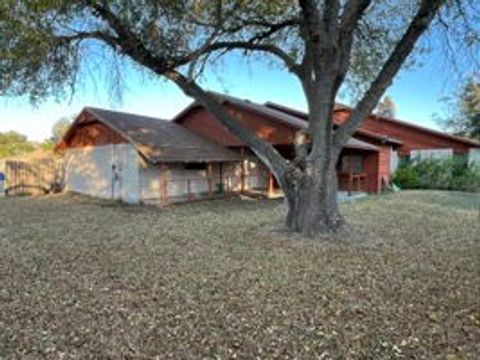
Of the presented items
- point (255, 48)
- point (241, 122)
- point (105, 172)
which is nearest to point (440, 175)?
point (241, 122)

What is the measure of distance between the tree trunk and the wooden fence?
1412 cm

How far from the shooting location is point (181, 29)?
28.6 ft

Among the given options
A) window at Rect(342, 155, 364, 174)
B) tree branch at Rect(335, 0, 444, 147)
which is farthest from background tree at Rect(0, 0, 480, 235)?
window at Rect(342, 155, 364, 174)

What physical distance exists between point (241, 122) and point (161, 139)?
11.1ft

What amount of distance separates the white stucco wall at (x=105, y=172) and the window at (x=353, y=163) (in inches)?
400

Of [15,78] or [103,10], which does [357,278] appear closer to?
[103,10]

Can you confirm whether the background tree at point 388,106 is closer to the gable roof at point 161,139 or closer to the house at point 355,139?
the house at point 355,139

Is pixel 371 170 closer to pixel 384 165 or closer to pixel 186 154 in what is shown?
pixel 384 165

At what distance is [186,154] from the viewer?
1608 centimetres

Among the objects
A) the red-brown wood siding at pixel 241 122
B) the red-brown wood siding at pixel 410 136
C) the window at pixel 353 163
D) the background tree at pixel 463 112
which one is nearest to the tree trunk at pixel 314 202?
the red-brown wood siding at pixel 241 122

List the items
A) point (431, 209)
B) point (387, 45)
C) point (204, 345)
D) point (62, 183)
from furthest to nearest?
1. point (62, 183)
2. point (431, 209)
3. point (387, 45)
4. point (204, 345)

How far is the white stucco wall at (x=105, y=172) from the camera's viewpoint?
15.9 metres

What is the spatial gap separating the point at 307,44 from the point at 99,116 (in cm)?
1058

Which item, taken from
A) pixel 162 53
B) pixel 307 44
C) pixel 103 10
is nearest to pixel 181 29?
pixel 162 53
